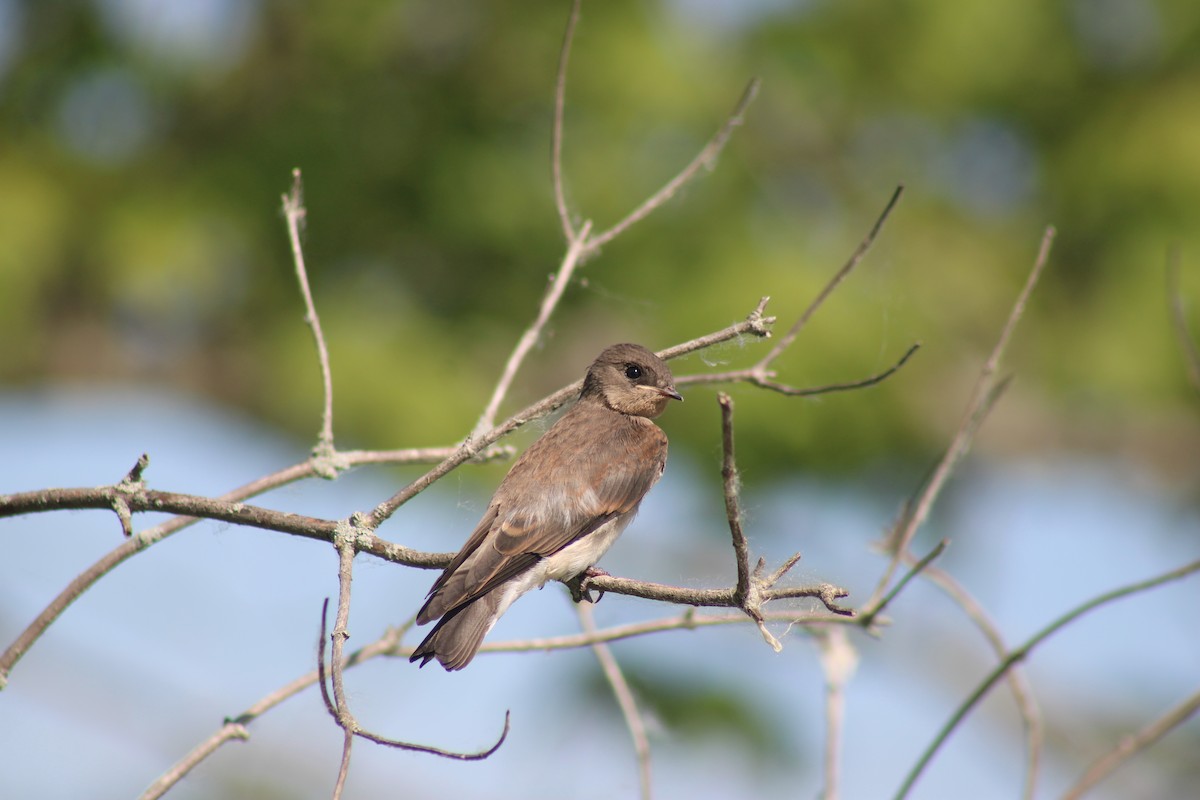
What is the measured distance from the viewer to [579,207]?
24.1 feet

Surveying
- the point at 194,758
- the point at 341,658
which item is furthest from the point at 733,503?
the point at 194,758

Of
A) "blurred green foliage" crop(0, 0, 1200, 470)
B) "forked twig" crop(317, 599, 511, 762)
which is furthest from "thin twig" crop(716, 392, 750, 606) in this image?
"blurred green foliage" crop(0, 0, 1200, 470)

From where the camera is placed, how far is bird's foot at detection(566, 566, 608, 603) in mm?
3806

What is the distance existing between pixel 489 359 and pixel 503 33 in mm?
2136

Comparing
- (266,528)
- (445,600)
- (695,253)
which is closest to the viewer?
(266,528)

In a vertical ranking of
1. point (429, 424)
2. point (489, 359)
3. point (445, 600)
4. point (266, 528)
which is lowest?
point (266, 528)

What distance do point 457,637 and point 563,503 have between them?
2.38ft

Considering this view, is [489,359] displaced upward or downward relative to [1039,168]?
downward

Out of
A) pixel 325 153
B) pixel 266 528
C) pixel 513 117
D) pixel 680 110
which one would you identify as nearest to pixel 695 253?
pixel 680 110

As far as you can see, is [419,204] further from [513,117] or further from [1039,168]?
[1039,168]

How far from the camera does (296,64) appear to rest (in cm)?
877

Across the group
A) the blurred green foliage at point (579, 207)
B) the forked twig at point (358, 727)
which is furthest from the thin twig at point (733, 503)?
the blurred green foliage at point (579, 207)

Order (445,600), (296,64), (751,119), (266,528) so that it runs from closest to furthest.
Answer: (266,528) → (445,600) → (296,64) → (751,119)

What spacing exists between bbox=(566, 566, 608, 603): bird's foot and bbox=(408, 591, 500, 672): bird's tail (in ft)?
1.23
